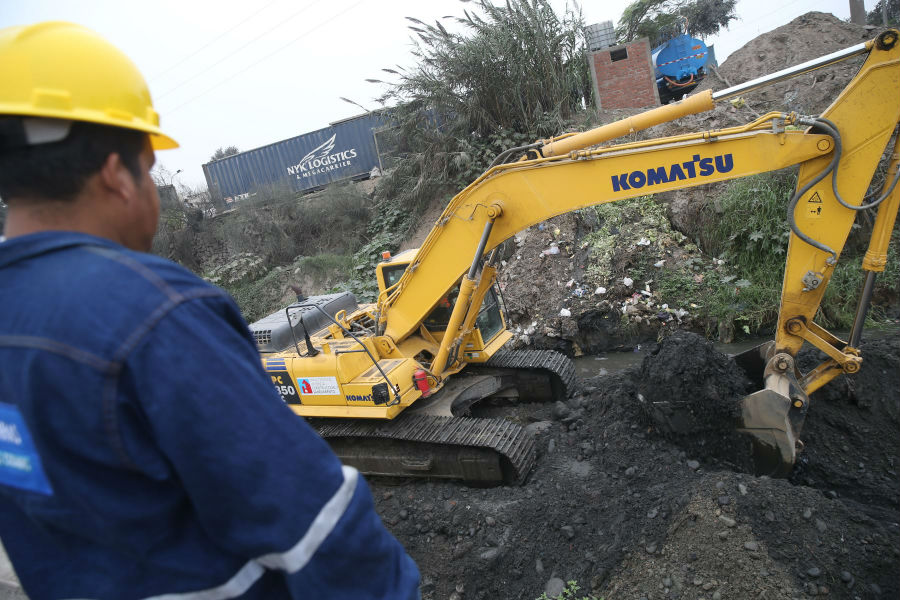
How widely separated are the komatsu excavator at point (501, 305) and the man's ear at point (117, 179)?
11.4 feet

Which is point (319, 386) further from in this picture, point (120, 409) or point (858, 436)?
point (858, 436)

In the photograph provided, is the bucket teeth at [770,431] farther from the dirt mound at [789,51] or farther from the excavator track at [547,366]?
the dirt mound at [789,51]

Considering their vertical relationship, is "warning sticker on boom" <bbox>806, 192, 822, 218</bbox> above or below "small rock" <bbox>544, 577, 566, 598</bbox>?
above

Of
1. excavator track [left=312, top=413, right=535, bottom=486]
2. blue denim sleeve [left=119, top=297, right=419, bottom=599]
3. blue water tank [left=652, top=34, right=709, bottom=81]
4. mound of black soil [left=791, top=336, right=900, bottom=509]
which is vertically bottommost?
mound of black soil [left=791, top=336, right=900, bottom=509]

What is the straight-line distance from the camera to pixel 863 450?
4113 millimetres

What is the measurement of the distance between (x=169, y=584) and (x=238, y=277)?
50.7 ft

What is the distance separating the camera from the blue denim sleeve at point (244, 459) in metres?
0.80

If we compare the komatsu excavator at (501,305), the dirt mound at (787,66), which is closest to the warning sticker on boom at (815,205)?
the komatsu excavator at (501,305)

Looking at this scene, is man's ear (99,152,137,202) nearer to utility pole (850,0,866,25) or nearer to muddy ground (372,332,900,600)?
muddy ground (372,332,900,600)

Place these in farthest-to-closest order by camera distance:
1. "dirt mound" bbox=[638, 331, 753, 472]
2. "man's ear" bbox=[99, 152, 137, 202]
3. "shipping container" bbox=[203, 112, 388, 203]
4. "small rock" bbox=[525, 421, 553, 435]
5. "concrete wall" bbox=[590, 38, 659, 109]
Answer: "shipping container" bbox=[203, 112, 388, 203] < "concrete wall" bbox=[590, 38, 659, 109] < "small rock" bbox=[525, 421, 553, 435] < "dirt mound" bbox=[638, 331, 753, 472] < "man's ear" bbox=[99, 152, 137, 202]

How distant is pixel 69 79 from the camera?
2.95 ft

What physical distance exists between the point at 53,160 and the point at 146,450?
50 cm

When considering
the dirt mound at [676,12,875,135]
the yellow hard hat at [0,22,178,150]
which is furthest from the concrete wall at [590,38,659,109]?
the yellow hard hat at [0,22,178,150]

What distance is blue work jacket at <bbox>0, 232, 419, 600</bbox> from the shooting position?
0.79 meters
